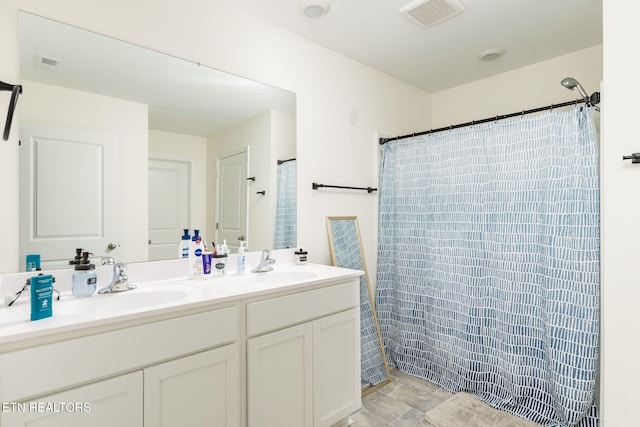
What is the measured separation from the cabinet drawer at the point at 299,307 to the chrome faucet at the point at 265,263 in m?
0.42

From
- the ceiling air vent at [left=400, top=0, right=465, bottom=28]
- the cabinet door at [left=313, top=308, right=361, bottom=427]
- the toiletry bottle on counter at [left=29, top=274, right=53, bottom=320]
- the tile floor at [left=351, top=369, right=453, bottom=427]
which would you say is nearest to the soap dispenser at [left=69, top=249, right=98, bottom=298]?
the toiletry bottle on counter at [left=29, top=274, right=53, bottom=320]

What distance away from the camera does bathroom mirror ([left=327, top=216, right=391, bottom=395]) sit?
7.95 ft

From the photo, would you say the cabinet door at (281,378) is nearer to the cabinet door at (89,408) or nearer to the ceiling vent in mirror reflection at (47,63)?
the cabinet door at (89,408)

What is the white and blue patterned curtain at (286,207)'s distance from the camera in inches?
87.5

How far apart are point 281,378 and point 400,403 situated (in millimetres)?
1074

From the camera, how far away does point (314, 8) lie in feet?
6.53

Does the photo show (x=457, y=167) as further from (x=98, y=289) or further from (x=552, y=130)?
(x=98, y=289)

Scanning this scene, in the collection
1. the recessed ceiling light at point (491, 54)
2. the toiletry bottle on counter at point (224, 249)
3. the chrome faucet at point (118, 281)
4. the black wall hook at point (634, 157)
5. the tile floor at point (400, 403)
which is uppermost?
the recessed ceiling light at point (491, 54)

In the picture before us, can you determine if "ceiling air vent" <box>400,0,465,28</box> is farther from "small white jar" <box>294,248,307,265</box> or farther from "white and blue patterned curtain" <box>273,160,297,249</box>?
"small white jar" <box>294,248,307,265</box>

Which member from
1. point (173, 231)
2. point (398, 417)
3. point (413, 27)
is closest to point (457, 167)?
point (413, 27)

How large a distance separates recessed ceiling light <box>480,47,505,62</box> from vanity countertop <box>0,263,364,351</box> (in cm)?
197

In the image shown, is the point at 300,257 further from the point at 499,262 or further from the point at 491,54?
the point at 491,54

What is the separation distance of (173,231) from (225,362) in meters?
0.77

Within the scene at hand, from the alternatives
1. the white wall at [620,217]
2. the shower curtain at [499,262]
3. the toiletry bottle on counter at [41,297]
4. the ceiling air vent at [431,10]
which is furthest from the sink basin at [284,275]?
the ceiling air vent at [431,10]
